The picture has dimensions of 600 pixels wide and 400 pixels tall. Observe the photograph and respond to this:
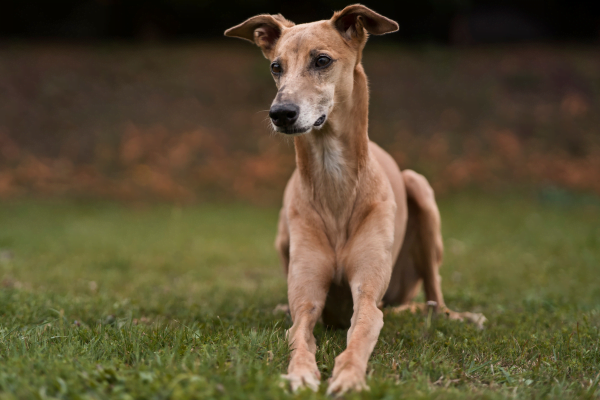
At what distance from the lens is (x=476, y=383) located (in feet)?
9.78

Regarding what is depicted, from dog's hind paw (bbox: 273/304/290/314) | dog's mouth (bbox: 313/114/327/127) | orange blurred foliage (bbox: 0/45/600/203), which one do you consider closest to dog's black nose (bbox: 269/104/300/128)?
dog's mouth (bbox: 313/114/327/127)

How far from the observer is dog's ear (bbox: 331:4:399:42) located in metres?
3.96

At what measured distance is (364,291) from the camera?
139 inches

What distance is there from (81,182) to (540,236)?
37.7 ft

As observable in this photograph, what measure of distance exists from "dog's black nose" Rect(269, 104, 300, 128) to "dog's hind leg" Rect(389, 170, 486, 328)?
1947 millimetres

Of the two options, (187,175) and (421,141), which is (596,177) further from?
(187,175)

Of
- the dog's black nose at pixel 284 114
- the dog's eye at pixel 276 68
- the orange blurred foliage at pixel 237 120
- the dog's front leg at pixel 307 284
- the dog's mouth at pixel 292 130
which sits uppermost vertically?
the dog's eye at pixel 276 68

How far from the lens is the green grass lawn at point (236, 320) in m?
2.58

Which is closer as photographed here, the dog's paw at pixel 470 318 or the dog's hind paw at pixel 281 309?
the dog's paw at pixel 470 318

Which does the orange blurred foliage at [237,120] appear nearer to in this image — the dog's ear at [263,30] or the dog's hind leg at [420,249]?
the dog's hind leg at [420,249]

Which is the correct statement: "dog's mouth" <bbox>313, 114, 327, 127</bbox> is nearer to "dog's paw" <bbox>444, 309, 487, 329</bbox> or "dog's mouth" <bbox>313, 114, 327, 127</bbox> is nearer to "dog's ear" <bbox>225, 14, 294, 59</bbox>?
"dog's ear" <bbox>225, 14, 294, 59</bbox>

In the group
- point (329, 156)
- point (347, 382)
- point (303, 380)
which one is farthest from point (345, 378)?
point (329, 156)

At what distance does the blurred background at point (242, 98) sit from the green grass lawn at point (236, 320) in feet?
14.8

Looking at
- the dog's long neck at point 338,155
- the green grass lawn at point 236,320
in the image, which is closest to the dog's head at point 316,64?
the dog's long neck at point 338,155
